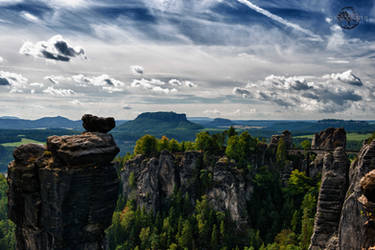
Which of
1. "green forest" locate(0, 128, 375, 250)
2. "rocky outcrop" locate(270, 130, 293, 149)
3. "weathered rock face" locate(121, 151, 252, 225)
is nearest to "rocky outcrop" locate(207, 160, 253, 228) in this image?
"weathered rock face" locate(121, 151, 252, 225)

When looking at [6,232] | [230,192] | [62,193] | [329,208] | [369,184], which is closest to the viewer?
[369,184]

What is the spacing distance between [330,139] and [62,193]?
297ft

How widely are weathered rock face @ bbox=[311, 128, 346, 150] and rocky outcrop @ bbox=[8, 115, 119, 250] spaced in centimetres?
8475

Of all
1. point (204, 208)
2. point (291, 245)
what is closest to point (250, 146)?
point (204, 208)

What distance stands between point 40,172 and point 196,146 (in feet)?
235

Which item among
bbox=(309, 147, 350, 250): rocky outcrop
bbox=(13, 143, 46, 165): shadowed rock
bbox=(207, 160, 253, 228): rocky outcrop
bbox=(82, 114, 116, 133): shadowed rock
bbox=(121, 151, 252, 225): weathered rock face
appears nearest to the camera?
bbox=(13, 143, 46, 165): shadowed rock

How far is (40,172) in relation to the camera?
25.1 meters

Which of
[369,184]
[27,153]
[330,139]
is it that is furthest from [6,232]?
[330,139]

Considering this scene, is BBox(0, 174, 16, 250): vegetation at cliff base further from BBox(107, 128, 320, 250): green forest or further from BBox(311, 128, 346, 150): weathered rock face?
BBox(311, 128, 346, 150): weathered rock face

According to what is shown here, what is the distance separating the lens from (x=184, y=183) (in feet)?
290

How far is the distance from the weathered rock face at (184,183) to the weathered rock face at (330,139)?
3355 cm

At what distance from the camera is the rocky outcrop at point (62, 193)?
80.1 feet

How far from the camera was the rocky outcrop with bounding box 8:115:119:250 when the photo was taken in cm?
2442

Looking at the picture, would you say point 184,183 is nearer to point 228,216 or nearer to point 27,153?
point 228,216
